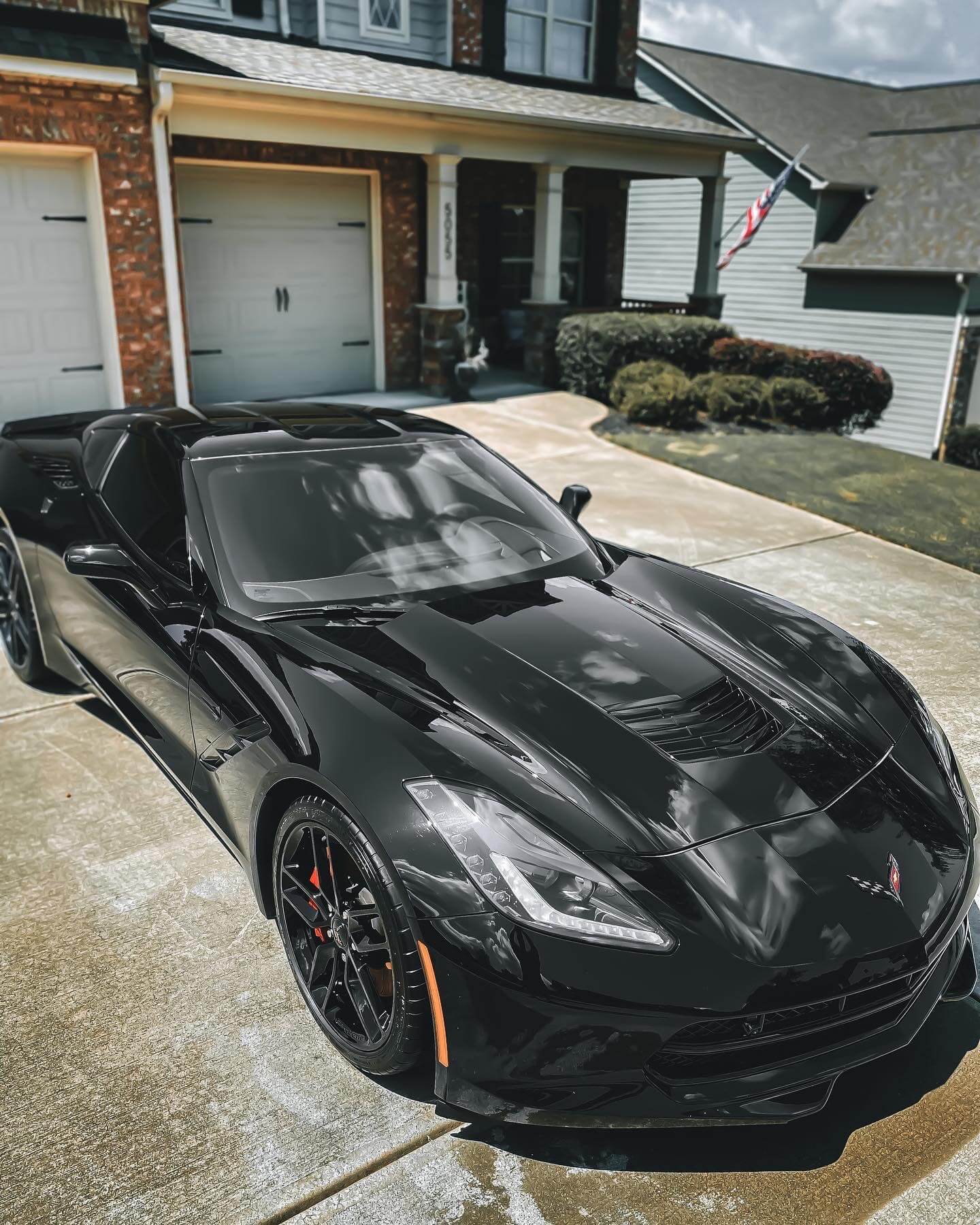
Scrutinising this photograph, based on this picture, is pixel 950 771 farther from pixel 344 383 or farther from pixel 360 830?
pixel 344 383

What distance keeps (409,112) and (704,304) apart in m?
6.72

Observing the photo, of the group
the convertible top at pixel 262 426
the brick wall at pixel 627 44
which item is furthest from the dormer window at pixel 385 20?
the convertible top at pixel 262 426

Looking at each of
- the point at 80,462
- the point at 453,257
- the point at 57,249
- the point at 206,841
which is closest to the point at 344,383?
the point at 453,257

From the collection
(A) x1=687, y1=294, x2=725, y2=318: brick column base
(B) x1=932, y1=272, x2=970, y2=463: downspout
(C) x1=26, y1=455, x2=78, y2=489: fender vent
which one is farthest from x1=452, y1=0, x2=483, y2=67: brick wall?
(C) x1=26, y1=455, x2=78, y2=489: fender vent

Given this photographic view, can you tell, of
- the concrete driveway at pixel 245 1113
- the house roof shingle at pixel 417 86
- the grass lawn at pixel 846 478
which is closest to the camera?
the concrete driveway at pixel 245 1113

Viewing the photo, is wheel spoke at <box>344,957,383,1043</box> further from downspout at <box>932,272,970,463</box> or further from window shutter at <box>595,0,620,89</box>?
downspout at <box>932,272,970,463</box>

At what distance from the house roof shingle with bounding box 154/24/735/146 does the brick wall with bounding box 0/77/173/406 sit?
1.42 metres

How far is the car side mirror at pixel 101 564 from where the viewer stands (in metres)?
3.54

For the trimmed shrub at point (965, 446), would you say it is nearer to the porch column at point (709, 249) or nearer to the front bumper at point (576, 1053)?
the porch column at point (709, 249)

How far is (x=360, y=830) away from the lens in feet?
8.04

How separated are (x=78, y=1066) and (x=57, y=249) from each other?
926 cm

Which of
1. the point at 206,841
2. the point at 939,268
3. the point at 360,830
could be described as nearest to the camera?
the point at 360,830

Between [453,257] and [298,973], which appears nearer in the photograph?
[298,973]

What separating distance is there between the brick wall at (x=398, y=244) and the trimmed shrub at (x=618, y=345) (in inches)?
83.4
